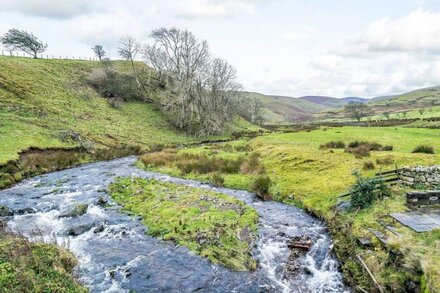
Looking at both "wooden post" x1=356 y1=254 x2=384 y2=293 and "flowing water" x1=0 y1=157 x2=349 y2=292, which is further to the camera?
"flowing water" x1=0 y1=157 x2=349 y2=292

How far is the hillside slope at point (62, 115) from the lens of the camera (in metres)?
43.9

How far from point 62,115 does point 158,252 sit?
161 ft

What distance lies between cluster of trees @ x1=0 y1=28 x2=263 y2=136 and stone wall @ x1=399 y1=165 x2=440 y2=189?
56232mm

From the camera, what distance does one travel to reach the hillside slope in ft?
144

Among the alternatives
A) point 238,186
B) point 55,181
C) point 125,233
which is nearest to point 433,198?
point 238,186

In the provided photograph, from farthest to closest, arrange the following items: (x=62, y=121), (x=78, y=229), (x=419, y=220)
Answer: (x=62, y=121) < (x=78, y=229) < (x=419, y=220)

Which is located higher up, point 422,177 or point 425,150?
point 425,150

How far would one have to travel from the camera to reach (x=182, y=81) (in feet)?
255

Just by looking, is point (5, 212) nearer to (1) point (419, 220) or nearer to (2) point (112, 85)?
(1) point (419, 220)

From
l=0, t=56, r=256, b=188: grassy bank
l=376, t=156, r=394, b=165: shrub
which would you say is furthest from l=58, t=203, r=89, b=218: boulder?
l=376, t=156, r=394, b=165: shrub

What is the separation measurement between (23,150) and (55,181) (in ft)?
32.8

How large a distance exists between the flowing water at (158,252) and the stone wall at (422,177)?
657cm

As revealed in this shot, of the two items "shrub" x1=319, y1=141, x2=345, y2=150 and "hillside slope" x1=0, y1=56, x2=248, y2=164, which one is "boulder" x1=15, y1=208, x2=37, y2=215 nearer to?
"hillside slope" x1=0, y1=56, x2=248, y2=164

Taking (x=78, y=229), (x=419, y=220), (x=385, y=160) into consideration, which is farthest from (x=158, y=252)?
(x=385, y=160)
